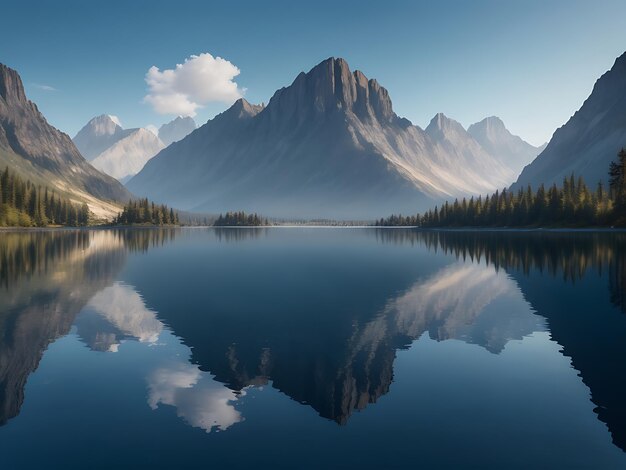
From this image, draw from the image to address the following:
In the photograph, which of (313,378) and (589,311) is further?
(589,311)

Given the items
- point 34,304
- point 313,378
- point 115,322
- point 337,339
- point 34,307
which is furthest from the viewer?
point 34,304

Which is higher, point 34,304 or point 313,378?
point 34,304

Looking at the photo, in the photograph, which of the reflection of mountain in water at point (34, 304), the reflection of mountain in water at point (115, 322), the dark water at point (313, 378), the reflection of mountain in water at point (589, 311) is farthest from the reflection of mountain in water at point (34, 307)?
the reflection of mountain in water at point (589, 311)

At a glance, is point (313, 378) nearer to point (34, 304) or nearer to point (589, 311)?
point (589, 311)

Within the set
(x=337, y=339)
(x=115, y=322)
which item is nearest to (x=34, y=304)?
(x=115, y=322)

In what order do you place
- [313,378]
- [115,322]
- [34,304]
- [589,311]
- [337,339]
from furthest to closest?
1. [34,304]
2. [589,311]
3. [115,322]
4. [337,339]
5. [313,378]

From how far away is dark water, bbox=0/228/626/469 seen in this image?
16.9 metres

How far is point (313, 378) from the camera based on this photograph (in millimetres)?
24438

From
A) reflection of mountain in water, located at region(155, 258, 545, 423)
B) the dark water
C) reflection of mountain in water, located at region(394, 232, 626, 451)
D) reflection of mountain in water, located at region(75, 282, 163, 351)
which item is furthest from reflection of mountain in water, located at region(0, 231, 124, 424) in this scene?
reflection of mountain in water, located at region(394, 232, 626, 451)

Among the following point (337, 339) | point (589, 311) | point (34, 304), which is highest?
point (589, 311)

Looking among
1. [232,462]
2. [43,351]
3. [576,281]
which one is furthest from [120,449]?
[576,281]

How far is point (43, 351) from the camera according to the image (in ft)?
96.5

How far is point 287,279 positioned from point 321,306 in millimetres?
21174

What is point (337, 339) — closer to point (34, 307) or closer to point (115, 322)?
point (115, 322)
